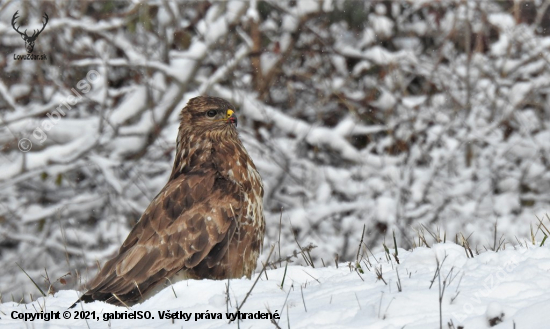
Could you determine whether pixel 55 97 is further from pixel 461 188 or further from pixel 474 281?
pixel 474 281

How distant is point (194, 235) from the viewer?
13.7 ft

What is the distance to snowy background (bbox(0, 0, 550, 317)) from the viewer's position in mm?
8398

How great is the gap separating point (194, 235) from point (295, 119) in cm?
514

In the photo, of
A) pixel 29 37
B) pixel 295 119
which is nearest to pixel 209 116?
pixel 295 119

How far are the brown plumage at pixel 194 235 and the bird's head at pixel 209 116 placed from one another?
11.2 inches

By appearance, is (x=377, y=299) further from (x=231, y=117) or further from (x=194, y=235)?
(x=231, y=117)

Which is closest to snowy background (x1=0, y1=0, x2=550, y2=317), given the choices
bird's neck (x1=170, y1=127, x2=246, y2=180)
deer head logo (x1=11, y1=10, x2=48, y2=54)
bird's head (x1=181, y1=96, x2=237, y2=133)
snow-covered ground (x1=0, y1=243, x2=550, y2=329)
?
deer head logo (x1=11, y1=10, x2=48, y2=54)

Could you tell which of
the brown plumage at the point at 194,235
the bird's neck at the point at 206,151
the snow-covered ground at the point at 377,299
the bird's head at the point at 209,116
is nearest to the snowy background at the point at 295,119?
the bird's head at the point at 209,116

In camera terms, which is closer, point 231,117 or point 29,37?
point 231,117

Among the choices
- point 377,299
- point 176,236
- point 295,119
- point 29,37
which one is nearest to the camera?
point 377,299

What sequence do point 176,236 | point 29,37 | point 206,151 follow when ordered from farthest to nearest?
point 29,37 < point 206,151 < point 176,236

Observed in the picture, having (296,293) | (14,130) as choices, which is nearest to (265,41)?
(14,130)

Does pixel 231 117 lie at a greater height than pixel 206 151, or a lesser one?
greater

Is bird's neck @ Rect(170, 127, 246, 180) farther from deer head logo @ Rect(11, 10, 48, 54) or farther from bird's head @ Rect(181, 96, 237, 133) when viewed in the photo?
deer head logo @ Rect(11, 10, 48, 54)
